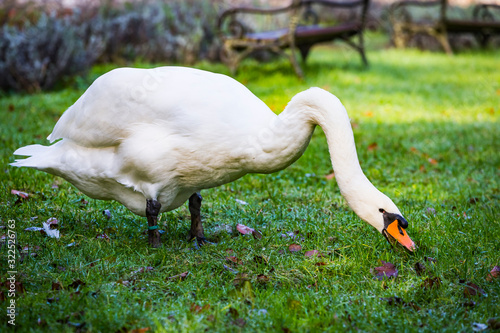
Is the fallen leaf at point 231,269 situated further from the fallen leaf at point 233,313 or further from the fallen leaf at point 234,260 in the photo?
the fallen leaf at point 233,313

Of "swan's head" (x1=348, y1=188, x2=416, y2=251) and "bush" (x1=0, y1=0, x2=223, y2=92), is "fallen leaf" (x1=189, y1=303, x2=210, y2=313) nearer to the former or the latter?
"swan's head" (x1=348, y1=188, x2=416, y2=251)

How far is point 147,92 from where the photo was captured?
10.8 feet

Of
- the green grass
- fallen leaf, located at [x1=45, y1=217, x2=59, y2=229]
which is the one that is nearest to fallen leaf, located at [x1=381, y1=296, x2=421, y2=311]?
the green grass

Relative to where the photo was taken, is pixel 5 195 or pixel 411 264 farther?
pixel 5 195

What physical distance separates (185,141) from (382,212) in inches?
46.9

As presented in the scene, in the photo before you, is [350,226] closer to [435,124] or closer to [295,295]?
[295,295]

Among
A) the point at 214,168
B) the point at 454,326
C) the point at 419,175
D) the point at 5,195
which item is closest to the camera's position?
the point at 454,326

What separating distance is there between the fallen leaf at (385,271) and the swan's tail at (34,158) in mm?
2200

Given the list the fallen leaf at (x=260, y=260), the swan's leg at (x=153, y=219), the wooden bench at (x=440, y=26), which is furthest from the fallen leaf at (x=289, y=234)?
the wooden bench at (x=440, y=26)

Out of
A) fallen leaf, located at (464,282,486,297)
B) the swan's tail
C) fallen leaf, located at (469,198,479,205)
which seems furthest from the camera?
fallen leaf, located at (469,198,479,205)

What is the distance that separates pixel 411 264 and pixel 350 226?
686 mm

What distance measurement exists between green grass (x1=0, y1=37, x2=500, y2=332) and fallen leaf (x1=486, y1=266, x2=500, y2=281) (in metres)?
0.03

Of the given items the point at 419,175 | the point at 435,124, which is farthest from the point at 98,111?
the point at 435,124

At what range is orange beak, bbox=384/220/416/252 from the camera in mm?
3076
